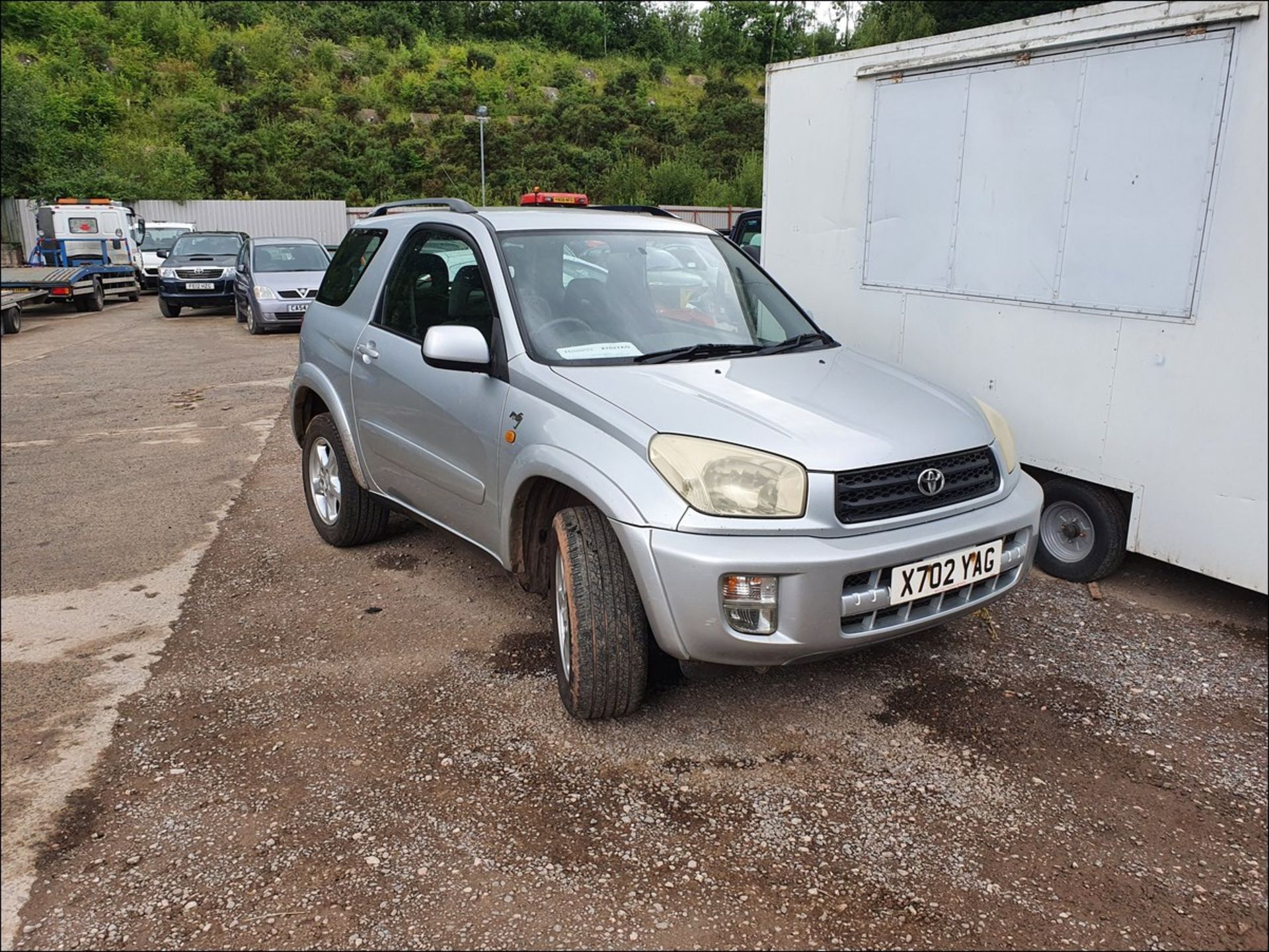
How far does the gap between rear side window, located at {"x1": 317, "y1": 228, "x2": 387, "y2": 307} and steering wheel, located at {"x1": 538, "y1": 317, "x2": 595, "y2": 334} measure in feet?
4.99

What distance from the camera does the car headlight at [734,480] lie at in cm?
281

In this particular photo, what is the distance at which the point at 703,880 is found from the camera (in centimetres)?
250

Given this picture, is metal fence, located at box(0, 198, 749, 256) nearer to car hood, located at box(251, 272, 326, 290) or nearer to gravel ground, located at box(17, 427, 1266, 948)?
car hood, located at box(251, 272, 326, 290)

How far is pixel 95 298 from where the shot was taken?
18875 mm

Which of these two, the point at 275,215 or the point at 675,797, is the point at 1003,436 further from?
the point at 275,215

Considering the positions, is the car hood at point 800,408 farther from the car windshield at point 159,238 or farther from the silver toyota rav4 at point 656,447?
the car windshield at point 159,238

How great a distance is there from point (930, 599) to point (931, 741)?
1.70 ft

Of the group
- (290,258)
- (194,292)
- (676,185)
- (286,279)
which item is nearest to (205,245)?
(194,292)

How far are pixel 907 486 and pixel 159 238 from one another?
1092 inches

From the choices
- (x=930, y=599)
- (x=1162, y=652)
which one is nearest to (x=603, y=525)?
(x=930, y=599)

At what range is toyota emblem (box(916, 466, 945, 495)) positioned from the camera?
3.01 metres

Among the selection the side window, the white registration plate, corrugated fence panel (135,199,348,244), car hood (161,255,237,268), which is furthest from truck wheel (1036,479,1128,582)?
corrugated fence panel (135,199,348,244)

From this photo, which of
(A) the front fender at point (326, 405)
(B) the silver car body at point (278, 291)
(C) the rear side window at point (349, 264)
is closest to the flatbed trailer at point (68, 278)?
(B) the silver car body at point (278, 291)

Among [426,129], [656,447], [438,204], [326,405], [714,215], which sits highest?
[426,129]
